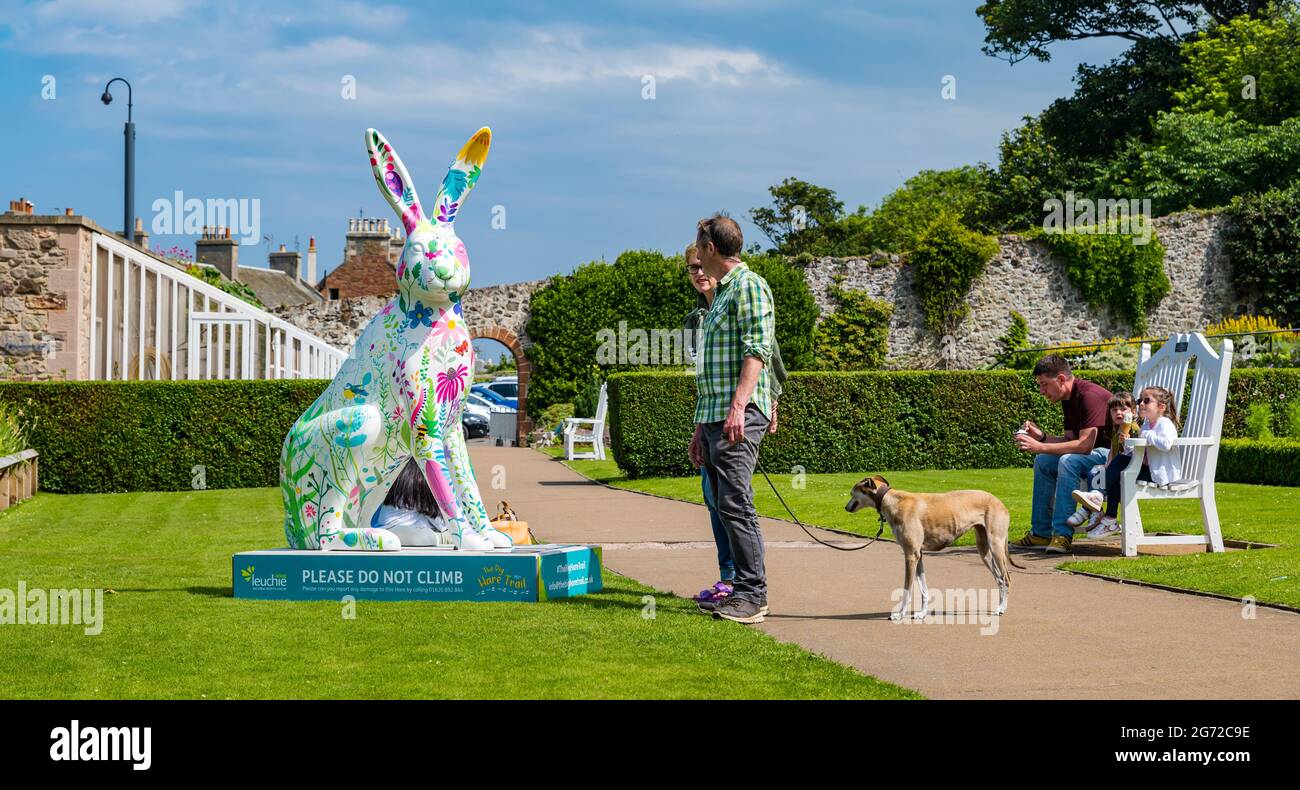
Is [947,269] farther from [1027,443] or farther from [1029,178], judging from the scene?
[1027,443]

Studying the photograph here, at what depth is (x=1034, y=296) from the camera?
31438 millimetres

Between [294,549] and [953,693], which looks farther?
[294,549]

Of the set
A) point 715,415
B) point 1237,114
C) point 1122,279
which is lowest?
point 715,415

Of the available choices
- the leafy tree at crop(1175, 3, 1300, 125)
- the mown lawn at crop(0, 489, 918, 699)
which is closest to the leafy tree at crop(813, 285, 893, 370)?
the leafy tree at crop(1175, 3, 1300, 125)

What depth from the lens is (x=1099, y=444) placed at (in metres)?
9.04

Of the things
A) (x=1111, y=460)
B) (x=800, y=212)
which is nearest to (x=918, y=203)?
(x=800, y=212)

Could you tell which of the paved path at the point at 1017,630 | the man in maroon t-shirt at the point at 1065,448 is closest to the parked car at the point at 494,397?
the paved path at the point at 1017,630

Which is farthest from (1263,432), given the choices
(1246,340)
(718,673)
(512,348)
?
(512,348)

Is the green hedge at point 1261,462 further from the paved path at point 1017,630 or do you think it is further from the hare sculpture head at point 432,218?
the hare sculpture head at point 432,218

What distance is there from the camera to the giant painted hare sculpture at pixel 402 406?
6.66 meters

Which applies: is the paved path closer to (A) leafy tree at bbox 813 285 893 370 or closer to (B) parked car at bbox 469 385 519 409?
Result: (A) leafy tree at bbox 813 285 893 370

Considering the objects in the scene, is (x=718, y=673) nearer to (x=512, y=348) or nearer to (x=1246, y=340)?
(x=1246, y=340)

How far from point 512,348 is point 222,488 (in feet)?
42.6

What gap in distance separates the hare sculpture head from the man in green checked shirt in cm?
136
